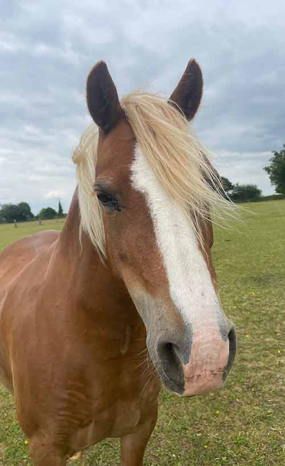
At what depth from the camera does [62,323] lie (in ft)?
6.00

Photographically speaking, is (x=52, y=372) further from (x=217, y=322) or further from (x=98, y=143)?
(x=98, y=143)

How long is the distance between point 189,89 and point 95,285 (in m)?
1.13

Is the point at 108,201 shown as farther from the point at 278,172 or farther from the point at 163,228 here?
the point at 278,172

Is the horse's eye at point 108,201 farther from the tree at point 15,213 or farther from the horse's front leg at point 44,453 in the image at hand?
the tree at point 15,213

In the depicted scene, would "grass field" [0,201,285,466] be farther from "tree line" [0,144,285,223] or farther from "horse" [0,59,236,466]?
"tree line" [0,144,285,223]

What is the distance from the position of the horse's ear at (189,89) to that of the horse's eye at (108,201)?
66 cm

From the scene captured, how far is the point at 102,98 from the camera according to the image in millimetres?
1577

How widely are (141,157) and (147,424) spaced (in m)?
1.81

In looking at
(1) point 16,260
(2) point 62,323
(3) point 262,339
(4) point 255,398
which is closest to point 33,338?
(2) point 62,323

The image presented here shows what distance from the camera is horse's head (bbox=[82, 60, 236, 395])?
1129 millimetres

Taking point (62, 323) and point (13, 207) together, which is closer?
point (62, 323)

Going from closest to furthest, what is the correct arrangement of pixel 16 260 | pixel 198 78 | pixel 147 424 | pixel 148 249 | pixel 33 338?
pixel 148 249
pixel 198 78
pixel 33 338
pixel 147 424
pixel 16 260

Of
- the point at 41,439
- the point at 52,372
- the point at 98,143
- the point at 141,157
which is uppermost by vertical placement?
the point at 98,143

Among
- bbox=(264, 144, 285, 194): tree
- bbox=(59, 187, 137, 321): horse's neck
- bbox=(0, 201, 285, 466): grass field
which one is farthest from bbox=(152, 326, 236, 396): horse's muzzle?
bbox=(264, 144, 285, 194): tree
